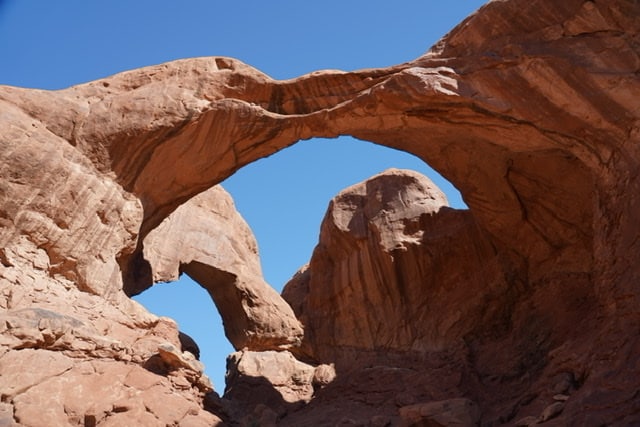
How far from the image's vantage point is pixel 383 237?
21781 millimetres

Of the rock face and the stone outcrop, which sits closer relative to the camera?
the rock face

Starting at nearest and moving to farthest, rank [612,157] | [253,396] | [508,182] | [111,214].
Answer: [612,157] < [111,214] < [508,182] < [253,396]

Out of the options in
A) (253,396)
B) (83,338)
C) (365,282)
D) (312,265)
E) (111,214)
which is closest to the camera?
(83,338)

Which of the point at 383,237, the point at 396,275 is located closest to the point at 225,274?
the point at 383,237

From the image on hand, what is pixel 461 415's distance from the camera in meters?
14.2

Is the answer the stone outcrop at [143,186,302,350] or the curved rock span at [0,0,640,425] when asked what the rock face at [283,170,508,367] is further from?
the stone outcrop at [143,186,302,350]

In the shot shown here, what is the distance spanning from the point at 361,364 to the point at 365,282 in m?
2.60

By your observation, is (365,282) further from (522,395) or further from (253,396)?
(522,395)

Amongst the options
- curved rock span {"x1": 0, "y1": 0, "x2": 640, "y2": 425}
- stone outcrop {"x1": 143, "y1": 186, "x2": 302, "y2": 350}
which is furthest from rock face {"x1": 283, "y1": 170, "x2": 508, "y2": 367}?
stone outcrop {"x1": 143, "y1": 186, "x2": 302, "y2": 350}

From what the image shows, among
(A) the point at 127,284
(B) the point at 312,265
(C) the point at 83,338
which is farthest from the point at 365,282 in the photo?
(C) the point at 83,338

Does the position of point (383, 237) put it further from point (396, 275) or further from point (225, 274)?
point (225, 274)

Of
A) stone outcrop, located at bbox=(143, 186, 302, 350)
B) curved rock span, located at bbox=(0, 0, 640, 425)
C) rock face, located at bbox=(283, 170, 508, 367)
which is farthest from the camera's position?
stone outcrop, located at bbox=(143, 186, 302, 350)

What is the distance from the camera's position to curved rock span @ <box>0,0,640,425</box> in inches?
497

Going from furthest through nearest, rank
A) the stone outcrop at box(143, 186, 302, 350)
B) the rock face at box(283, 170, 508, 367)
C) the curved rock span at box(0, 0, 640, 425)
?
the stone outcrop at box(143, 186, 302, 350), the rock face at box(283, 170, 508, 367), the curved rock span at box(0, 0, 640, 425)
